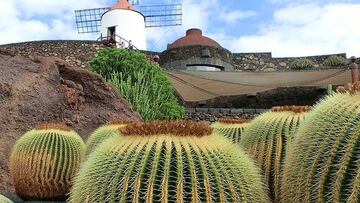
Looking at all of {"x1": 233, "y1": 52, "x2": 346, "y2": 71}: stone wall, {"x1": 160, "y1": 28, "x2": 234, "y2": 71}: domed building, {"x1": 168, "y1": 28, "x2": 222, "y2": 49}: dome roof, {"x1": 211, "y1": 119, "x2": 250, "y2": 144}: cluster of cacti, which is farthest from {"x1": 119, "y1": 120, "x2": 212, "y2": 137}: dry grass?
{"x1": 233, "y1": 52, "x2": 346, "y2": 71}: stone wall

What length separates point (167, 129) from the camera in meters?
2.66

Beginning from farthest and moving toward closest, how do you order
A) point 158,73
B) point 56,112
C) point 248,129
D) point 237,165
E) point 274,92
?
1. point 274,92
2. point 158,73
3. point 56,112
4. point 248,129
5. point 237,165

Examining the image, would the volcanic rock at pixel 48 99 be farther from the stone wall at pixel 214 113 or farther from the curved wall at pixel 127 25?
the curved wall at pixel 127 25

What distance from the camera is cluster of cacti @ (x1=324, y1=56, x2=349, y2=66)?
24562mm

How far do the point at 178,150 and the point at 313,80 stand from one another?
1276 cm

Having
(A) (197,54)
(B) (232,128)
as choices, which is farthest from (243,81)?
(B) (232,128)

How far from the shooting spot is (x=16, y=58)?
28.3 feet

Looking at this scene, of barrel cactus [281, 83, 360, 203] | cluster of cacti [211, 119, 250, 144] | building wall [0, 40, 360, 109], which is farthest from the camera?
building wall [0, 40, 360, 109]

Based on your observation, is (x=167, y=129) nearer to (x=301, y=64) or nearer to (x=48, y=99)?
(x=48, y=99)

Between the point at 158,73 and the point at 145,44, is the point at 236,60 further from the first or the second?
the point at 158,73

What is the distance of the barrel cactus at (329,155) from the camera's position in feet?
7.34

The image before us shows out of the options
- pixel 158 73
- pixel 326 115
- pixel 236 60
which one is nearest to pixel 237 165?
pixel 326 115

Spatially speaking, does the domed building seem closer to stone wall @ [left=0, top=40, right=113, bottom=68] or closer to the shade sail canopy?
stone wall @ [left=0, top=40, right=113, bottom=68]

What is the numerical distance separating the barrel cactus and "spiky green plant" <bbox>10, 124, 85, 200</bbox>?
3726 millimetres
